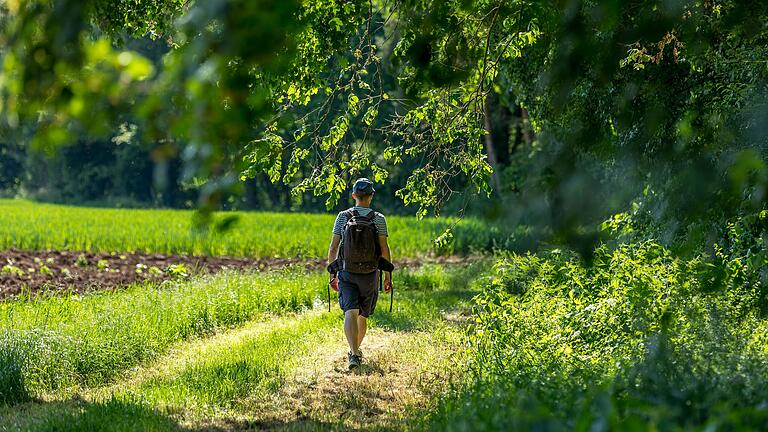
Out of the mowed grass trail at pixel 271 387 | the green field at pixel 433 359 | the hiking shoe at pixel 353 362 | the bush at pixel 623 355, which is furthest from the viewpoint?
the hiking shoe at pixel 353 362

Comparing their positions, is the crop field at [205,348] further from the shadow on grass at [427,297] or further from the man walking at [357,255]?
the man walking at [357,255]

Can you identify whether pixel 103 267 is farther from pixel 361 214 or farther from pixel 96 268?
pixel 361 214

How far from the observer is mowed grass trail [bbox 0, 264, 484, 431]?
7.19m

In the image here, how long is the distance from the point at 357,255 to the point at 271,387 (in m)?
1.47

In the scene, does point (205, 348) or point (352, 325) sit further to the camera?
point (205, 348)

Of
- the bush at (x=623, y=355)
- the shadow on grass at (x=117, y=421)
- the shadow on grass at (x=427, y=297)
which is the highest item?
the bush at (x=623, y=355)

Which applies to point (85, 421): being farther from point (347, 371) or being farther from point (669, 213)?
point (669, 213)

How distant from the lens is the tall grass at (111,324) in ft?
28.4

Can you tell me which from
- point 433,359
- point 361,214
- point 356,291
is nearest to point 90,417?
point 356,291

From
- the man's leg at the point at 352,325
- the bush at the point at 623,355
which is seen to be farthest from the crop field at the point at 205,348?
the bush at the point at 623,355

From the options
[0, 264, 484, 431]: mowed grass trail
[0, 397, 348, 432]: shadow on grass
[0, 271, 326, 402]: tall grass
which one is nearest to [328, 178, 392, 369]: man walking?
[0, 264, 484, 431]: mowed grass trail

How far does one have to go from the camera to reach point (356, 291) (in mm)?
9016

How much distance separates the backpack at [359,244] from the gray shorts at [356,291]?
0.08 m

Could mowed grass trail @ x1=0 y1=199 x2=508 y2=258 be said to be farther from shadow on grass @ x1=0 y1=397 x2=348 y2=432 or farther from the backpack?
shadow on grass @ x1=0 y1=397 x2=348 y2=432
